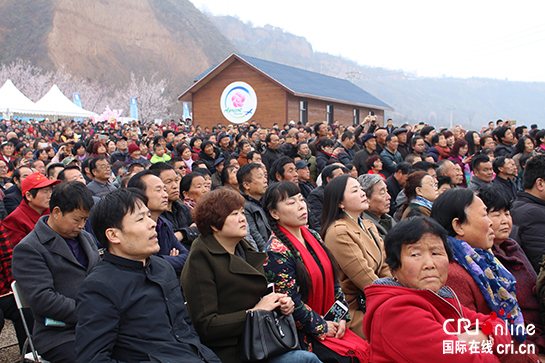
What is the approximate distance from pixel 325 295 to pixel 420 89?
434ft

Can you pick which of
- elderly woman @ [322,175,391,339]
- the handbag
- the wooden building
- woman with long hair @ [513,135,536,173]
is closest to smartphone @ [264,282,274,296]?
the handbag

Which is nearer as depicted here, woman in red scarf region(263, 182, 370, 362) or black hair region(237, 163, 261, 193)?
woman in red scarf region(263, 182, 370, 362)

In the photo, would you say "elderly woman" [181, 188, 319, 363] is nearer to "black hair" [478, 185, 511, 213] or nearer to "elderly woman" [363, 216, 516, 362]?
"elderly woman" [363, 216, 516, 362]

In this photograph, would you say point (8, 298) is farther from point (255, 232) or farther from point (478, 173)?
point (478, 173)

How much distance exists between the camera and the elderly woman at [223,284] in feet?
7.98

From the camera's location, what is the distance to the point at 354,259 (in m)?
3.22

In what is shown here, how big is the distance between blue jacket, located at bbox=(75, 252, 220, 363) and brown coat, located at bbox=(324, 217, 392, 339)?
137cm

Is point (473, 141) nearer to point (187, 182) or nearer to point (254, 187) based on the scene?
point (254, 187)

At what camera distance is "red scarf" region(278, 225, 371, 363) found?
9.18 feet

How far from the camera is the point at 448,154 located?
853 centimetres

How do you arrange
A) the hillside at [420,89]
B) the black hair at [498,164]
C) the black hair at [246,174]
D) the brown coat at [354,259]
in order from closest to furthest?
the brown coat at [354,259], the black hair at [246,174], the black hair at [498,164], the hillside at [420,89]

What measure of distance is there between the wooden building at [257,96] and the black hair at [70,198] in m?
18.8

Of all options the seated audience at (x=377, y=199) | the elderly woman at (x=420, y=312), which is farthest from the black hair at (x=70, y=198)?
the seated audience at (x=377, y=199)

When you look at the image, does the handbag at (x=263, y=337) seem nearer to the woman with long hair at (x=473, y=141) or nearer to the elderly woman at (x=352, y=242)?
the elderly woman at (x=352, y=242)
